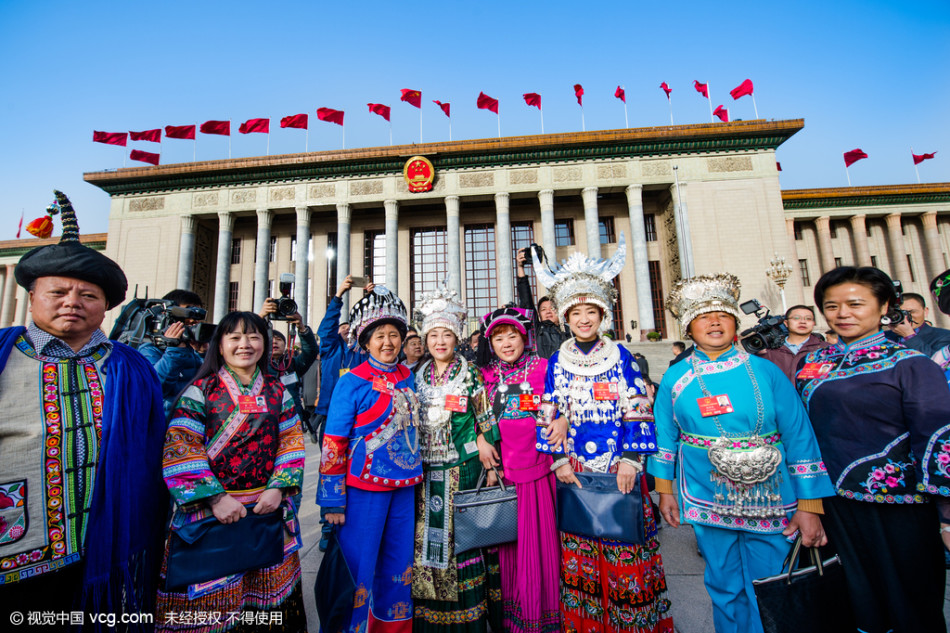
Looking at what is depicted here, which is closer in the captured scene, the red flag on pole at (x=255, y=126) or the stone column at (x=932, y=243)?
the red flag on pole at (x=255, y=126)

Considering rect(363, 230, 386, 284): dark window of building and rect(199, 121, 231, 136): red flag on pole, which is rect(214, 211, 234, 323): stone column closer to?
rect(199, 121, 231, 136): red flag on pole

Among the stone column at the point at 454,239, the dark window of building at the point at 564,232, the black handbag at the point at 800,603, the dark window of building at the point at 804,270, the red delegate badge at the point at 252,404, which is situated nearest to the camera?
the black handbag at the point at 800,603

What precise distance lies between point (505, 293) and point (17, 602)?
19.2m

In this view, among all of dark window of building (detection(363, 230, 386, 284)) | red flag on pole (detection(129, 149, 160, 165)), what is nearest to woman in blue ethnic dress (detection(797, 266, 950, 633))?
dark window of building (detection(363, 230, 386, 284))

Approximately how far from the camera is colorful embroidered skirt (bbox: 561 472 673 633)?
7.70 feet

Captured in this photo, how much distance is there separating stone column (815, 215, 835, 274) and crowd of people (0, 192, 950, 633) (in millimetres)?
27629

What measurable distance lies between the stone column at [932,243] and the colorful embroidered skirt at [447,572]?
34.6 m

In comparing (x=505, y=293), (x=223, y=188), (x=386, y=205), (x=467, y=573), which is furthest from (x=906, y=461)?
(x=223, y=188)

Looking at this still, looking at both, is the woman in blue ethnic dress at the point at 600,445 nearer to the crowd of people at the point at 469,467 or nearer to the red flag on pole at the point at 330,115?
the crowd of people at the point at 469,467

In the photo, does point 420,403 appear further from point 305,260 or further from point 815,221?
point 815,221

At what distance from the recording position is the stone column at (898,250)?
24.3 m

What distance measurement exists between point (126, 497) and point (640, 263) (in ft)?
68.2

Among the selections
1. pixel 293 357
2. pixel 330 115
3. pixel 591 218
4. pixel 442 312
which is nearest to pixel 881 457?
pixel 442 312

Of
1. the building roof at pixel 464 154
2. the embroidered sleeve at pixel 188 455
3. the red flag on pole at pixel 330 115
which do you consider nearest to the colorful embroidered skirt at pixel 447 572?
the embroidered sleeve at pixel 188 455
